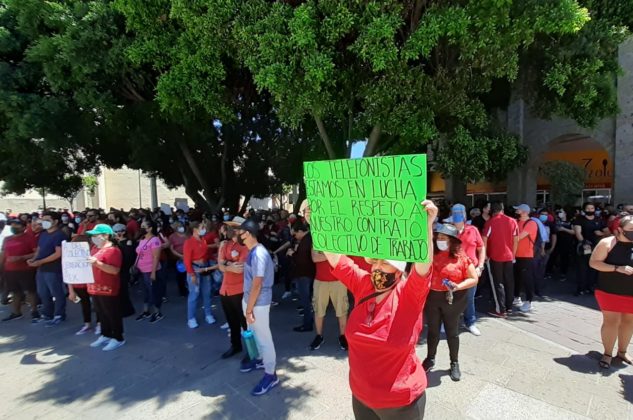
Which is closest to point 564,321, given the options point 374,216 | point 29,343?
point 374,216

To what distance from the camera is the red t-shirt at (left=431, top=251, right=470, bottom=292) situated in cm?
397

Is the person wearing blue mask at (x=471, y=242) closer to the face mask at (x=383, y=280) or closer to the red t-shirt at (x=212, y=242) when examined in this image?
the face mask at (x=383, y=280)

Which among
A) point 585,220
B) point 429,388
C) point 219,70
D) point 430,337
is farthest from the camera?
point 585,220

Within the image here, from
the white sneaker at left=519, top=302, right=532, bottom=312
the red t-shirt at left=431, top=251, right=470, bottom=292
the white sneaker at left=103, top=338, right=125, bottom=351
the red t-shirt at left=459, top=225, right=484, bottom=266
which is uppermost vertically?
the red t-shirt at left=459, top=225, right=484, bottom=266

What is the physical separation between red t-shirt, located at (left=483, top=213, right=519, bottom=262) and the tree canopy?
166 centimetres

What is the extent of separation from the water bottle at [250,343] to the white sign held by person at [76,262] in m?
2.76

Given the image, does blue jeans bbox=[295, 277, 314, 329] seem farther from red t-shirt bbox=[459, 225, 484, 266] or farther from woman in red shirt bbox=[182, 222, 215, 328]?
red t-shirt bbox=[459, 225, 484, 266]

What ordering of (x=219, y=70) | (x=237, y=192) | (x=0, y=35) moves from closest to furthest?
(x=219, y=70) → (x=0, y=35) → (x=237, y=192)

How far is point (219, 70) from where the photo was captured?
6723mm

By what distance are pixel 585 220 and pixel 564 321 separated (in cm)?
311

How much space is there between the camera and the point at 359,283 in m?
2.54

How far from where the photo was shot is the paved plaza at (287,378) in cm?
370

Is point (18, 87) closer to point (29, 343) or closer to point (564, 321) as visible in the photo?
point (29, 343)

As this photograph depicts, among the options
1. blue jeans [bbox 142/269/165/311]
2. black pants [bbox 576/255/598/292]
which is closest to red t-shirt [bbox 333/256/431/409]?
blue jeans [bbox 142/269/165/311]
